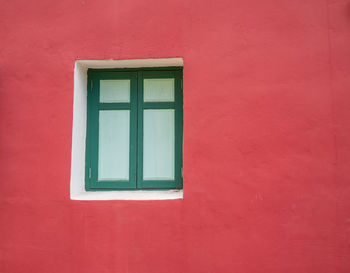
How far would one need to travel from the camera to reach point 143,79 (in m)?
3.17

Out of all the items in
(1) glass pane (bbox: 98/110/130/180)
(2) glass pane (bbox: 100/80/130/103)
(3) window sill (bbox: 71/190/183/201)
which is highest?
(2) glass pane (bbox: 100/80/130/103)

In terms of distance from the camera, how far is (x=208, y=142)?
2727 millimetres

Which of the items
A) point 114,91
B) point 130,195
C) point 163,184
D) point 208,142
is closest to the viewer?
point 208,142

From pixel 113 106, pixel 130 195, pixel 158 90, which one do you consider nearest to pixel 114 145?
pixel 113 106

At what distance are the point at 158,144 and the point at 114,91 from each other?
0.81m

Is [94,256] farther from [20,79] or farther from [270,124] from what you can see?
[270,124]

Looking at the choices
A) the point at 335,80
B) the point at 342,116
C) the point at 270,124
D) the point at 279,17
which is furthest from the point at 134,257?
the point at 279,17

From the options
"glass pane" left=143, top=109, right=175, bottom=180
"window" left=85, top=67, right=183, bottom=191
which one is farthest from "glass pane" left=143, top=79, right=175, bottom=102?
"glass pane" left=143, top=109, right=175, bottom=180

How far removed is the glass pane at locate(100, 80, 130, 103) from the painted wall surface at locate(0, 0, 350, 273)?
39cm

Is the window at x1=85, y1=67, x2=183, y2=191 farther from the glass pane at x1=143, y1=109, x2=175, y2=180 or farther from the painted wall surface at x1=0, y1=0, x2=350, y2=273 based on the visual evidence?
the painted wall surface at x1=0, y1=0, x2=350, y2=273

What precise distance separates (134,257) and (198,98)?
1701mm

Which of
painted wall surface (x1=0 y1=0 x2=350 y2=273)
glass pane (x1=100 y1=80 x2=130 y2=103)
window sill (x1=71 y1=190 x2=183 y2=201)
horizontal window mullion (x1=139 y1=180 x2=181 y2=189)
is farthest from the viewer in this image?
glass pane (x1=100 y1=80 x2=130 y2=103)

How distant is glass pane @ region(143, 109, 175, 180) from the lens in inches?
122

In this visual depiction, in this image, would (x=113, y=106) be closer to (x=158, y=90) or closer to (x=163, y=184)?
(x=158, y=90)
